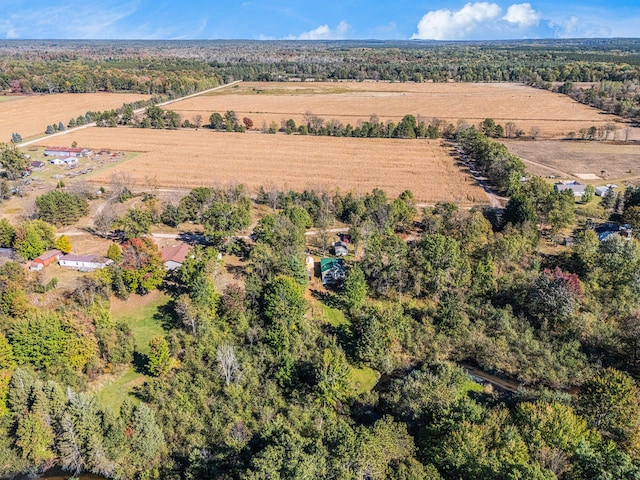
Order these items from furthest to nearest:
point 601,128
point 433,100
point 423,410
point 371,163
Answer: point 433,100, point 601,128, point 371,163, point 423,410

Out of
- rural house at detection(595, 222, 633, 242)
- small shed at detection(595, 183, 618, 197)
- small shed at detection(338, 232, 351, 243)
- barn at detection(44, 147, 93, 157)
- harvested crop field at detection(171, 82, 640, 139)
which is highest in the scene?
harvested crop field at detection(171, 82, 640, 139)

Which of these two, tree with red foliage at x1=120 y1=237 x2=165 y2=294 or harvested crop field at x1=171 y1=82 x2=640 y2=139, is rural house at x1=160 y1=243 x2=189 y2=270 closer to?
tree with red foliage at x1=120 y1=237 x2=165 y2=294

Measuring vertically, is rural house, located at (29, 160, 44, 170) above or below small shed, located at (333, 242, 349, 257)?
above

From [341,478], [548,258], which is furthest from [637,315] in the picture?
[341,478]

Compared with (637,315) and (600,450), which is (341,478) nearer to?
(600,450)

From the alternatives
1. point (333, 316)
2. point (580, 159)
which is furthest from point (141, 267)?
point (580, 159)

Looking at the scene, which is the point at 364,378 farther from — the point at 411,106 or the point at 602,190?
the point at 411,106

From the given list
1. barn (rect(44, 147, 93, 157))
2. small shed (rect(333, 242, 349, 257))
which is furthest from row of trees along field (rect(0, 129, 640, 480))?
barn (rect(44, 147, 93, 157))

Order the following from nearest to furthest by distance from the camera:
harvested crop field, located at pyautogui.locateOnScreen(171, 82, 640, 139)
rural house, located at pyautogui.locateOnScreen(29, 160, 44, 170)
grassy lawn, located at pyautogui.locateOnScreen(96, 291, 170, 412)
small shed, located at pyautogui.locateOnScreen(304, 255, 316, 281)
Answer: grassy lawn, located at pyautogui.locateOnScreen(96, 291, 170, 412), small shed, located at pyautogui.locateOnScreen(304, 255, 316, 281), rural house, located at pyautogui.locateOnScreen(29, 160, 44, 170), harvested crop field, located at pyautogui.locateOnScreen(171, 82, 640, 139)
